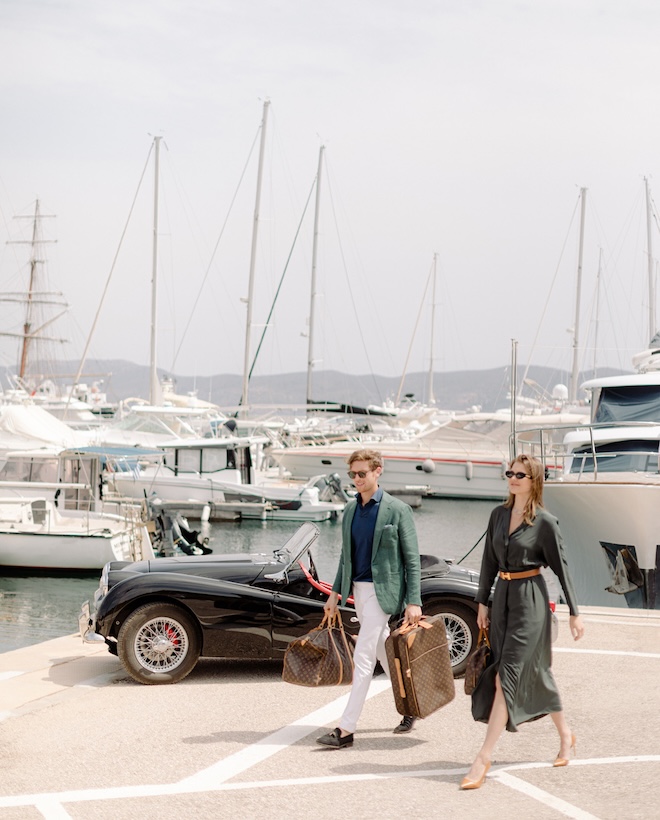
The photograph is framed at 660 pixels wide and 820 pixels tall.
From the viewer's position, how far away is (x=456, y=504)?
46281 millimetres

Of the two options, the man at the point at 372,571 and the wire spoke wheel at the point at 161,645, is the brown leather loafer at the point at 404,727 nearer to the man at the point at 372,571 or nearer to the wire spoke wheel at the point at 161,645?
the man at the point at 372,571

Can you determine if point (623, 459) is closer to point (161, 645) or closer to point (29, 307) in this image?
point (161, 645)

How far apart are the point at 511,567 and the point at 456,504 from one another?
40.6m

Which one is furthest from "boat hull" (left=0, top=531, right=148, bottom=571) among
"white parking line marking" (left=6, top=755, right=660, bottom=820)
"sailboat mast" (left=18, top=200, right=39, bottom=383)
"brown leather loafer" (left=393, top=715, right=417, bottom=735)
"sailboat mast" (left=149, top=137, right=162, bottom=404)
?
"sailboat mast" (left=18, top=200, right=39, bottom=383)

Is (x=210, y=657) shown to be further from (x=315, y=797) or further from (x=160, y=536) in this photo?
(x=160, y=536)

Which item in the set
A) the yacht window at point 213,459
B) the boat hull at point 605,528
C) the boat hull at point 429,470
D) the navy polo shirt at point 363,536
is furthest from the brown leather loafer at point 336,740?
the boat hull at point 429,470

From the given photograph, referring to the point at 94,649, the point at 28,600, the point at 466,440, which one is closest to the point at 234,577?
the point at 94,649

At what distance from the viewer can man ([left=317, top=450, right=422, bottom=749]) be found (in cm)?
679

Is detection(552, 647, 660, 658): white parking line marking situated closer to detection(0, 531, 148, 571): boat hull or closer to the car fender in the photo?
the car fender

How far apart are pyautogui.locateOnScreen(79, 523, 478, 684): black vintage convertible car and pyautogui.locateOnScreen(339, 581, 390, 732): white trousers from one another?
238 centimetres

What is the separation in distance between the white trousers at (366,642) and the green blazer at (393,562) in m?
0.08

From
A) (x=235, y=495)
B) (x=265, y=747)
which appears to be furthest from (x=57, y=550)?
(x=265, y=747)

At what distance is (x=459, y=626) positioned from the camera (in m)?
9.40

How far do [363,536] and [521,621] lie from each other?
133cm
